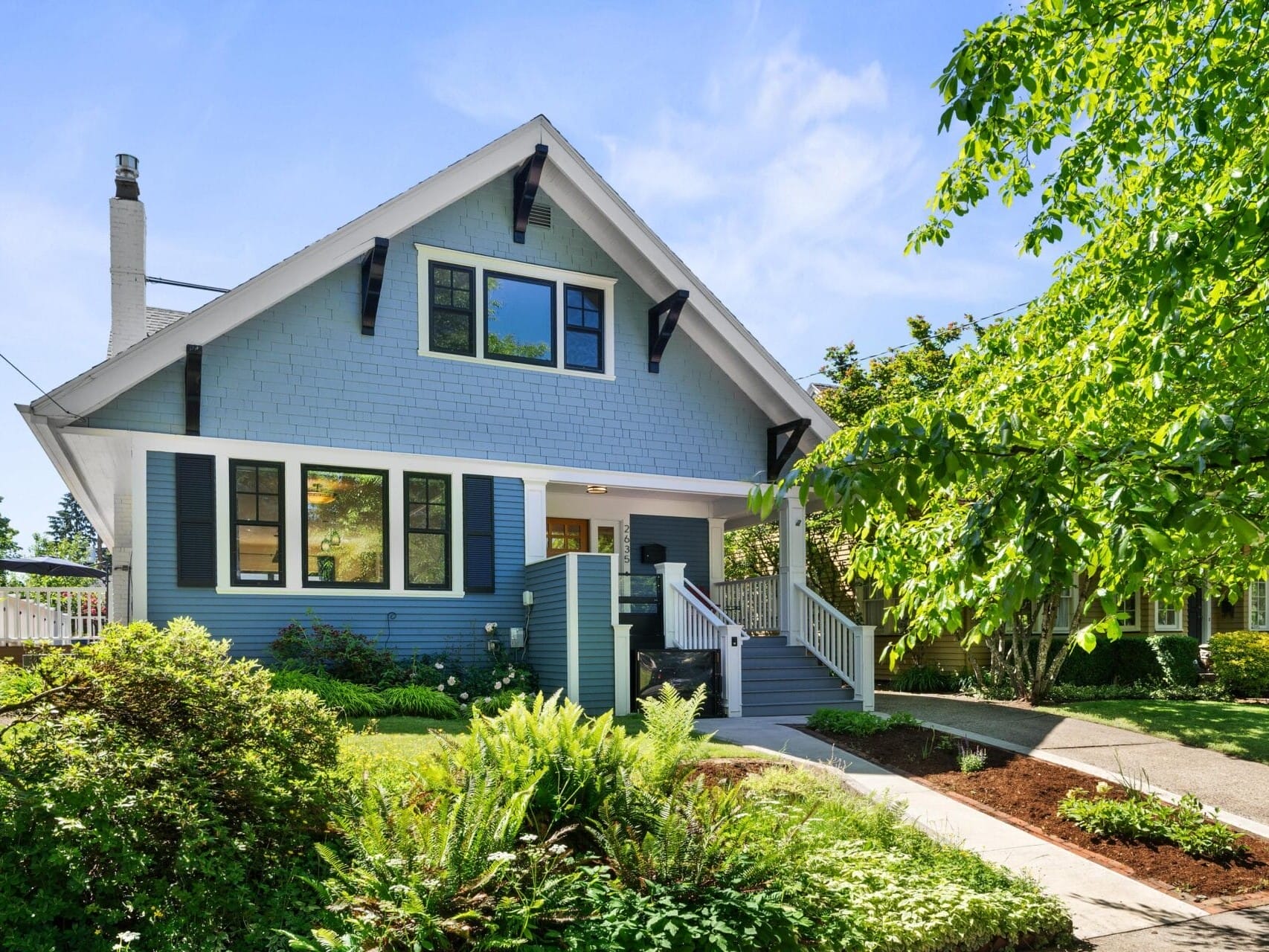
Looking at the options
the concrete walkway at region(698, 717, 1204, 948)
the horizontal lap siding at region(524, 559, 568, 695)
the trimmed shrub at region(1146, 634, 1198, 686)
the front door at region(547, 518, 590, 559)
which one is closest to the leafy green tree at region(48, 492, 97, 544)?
the front door at region(547, 518, 590, 559)

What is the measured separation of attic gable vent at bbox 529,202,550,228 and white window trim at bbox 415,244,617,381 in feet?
2.03

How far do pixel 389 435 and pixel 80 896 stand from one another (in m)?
9.20

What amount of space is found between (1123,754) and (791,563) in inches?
228

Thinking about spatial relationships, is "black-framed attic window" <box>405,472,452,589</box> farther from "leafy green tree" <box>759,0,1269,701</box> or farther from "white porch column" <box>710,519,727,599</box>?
"leafy green tree" <box>759,0,1269,701</box>

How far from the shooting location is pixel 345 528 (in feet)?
40.4

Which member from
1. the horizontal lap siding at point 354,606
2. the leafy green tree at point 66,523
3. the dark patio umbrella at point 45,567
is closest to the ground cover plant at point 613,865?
the horizontal lap siding at point 354,606

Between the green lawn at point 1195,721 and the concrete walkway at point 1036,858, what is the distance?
4735 mm

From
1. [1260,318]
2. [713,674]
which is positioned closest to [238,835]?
[1260,318]

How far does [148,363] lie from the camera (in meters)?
A: 10.8

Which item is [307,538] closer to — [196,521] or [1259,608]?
[196,521]

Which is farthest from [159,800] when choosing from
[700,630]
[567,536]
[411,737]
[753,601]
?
[753,601]

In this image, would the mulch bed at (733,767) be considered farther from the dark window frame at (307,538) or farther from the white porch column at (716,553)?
the white porch column at (716,553)

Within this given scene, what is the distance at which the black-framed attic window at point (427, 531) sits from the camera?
12609mm

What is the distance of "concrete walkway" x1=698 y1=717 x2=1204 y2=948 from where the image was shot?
5621mm
